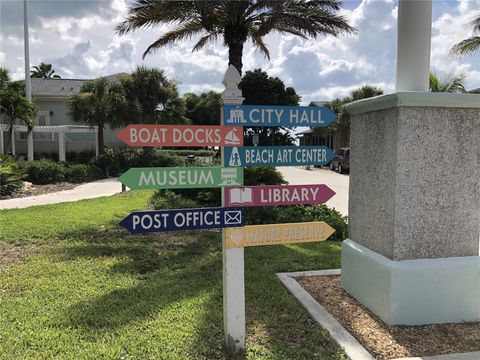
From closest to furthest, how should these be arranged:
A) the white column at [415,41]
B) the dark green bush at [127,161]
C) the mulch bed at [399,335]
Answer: the mulch bed at [399,335] → the white column at [415,41] → the dark green bush at [127,161]

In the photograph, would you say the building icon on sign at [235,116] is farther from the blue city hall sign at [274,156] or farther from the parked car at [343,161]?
the parked car at [343,161]

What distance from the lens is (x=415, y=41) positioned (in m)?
3.76

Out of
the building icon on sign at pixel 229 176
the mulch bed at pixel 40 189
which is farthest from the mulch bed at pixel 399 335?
the mulch bed at pixel 40 189

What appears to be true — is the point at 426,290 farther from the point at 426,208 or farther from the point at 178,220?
the point at 178,220

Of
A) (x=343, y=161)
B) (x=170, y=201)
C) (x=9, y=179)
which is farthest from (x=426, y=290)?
(x=343, y=161)

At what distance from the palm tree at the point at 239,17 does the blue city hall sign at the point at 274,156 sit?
20.4 ft

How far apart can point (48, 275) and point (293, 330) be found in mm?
3007

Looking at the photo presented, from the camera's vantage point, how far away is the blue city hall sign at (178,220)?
289cm

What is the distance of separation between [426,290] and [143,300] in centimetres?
257

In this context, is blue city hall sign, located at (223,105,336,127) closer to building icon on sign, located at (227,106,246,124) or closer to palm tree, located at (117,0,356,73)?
building icon on sign, located at (227,106,246,124)

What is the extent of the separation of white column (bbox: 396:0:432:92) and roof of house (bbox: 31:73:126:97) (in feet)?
96.2

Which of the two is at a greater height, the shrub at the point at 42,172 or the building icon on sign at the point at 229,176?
the building icon on sign at the point at 229,176

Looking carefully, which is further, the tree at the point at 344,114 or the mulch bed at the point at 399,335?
the tree at the point at 344,114

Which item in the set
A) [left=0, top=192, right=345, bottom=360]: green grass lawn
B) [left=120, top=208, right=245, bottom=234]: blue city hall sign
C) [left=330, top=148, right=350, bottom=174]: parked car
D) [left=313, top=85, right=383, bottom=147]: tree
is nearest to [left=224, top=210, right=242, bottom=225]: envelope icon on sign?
[left=120, top=208, right=245, bottom=234]: blue city hall sign
